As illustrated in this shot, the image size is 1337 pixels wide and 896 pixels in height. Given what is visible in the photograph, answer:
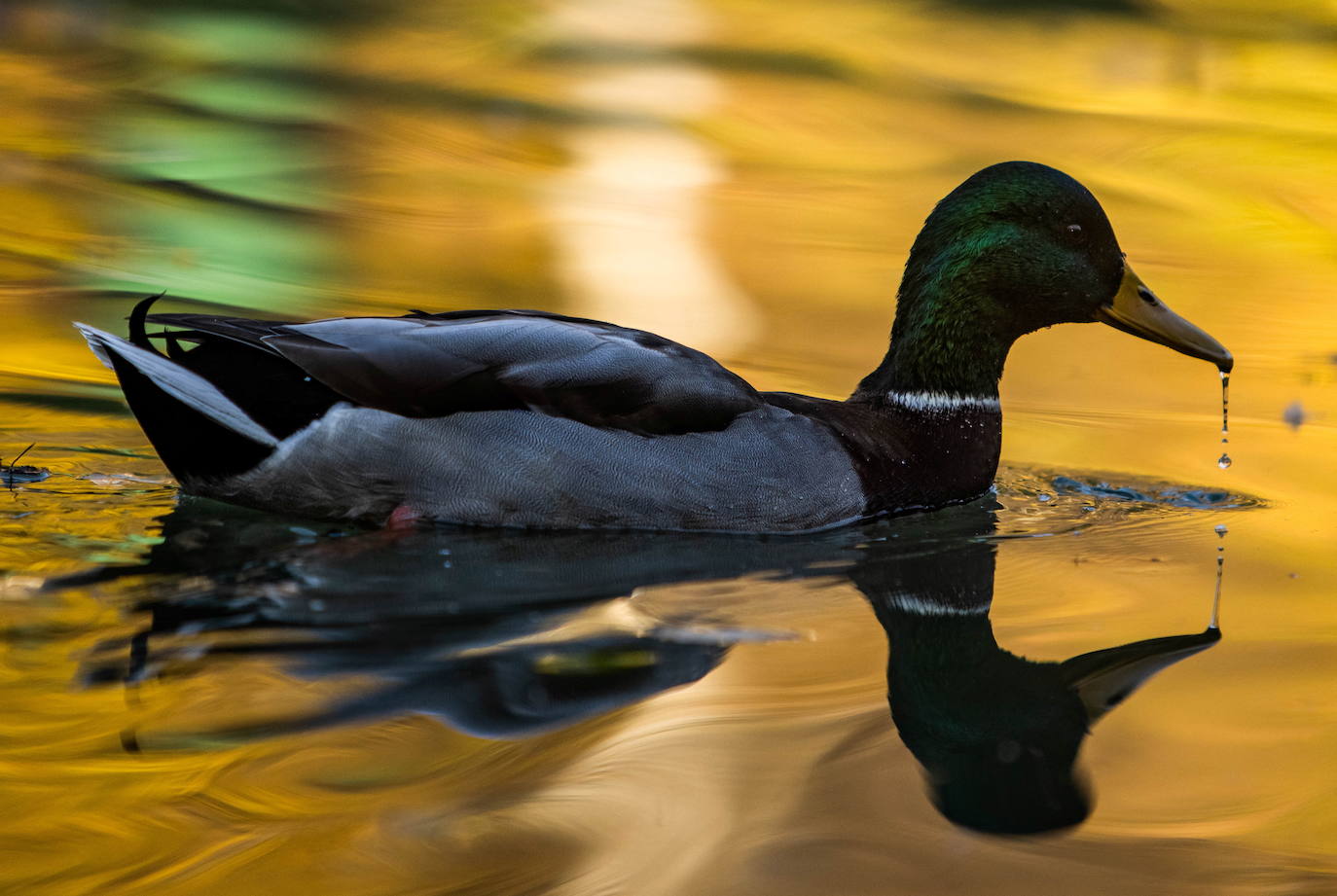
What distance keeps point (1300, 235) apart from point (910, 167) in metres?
2.29

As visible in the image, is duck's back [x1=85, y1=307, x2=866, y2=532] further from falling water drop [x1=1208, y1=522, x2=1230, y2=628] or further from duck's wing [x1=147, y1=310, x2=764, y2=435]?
falling water drop [x1=1208, y1=522, x2=1230, y2=628]

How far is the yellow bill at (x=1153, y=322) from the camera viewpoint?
18.5 feet

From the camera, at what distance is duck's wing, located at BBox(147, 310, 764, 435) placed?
4.94 meters

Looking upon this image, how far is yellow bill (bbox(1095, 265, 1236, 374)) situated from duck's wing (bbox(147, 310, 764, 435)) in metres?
1.51

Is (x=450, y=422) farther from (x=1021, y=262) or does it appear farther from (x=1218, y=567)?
(x=1218, y=567)

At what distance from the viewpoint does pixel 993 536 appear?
17.6 feet

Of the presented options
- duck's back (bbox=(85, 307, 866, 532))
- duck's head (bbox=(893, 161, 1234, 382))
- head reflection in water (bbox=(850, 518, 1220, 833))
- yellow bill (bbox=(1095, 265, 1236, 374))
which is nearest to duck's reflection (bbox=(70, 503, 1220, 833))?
head reflection in water (bbox=(850, 518, 1220, 833))

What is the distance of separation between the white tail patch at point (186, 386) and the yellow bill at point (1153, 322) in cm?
285

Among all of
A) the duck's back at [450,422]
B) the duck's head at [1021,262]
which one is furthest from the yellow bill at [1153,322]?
the duck's back at [450,422]

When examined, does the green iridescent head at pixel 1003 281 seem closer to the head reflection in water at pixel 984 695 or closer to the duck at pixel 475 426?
the duck at pixel 475 426

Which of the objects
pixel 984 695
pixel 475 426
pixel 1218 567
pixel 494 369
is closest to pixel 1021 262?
pixel 1218 567

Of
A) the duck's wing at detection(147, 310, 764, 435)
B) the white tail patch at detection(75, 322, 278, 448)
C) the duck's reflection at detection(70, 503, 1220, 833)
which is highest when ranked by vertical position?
the duck's wing at detection(147, 310, 764, 435)

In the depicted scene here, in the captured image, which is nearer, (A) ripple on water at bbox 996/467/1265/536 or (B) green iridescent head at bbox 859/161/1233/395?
(A) ripple on water at bbox 996/467/1265/536

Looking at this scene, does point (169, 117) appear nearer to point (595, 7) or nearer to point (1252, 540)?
point (595, 7)
